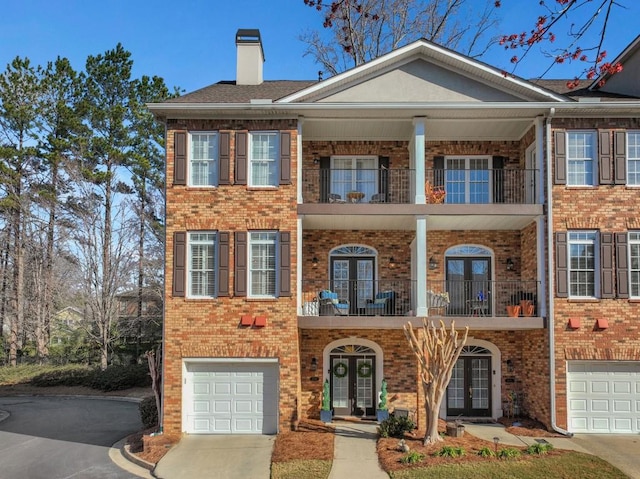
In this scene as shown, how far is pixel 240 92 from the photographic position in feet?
54.5

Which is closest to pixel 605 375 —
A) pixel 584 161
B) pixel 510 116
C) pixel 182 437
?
pixel 584 161

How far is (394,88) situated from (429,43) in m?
1.42

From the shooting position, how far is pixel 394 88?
15.4 meters

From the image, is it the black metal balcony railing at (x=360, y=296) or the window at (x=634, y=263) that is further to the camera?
the black metal balcony railing at (x=360, y=296)

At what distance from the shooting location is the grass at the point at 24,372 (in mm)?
27203

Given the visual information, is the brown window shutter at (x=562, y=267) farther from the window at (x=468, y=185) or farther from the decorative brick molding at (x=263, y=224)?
the decorative brick molding at (x=263, y=224)

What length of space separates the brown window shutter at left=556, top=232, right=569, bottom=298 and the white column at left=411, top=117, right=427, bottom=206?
3.57 m

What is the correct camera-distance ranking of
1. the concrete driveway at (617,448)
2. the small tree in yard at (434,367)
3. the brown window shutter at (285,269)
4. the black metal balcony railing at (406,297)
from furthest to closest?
the black metal balcony railing at (406,297), the brown window shutter at (285,269), the small tree in yard at (434,367), the concrete driveway at (617,448)

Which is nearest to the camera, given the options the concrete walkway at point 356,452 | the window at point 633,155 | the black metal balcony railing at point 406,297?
the concrete walkway at point 356,452

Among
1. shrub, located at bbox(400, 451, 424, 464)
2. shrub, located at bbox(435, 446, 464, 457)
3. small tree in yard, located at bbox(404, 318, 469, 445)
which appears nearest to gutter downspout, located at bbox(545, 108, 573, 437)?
small tree in yard, located at bbox(404, 318, 469, 445)

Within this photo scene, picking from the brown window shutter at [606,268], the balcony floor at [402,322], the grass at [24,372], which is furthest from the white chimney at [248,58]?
the grass at [24,372]

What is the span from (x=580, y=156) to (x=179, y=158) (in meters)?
10.4

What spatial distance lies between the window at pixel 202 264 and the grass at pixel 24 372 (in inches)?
622

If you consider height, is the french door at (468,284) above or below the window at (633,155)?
below
